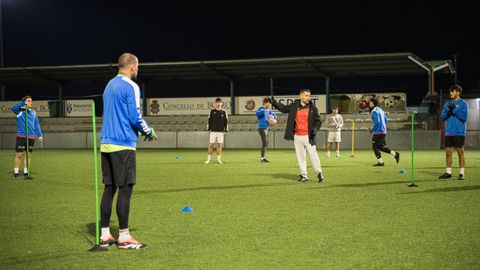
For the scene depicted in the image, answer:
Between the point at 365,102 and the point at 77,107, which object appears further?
the point at 77,107

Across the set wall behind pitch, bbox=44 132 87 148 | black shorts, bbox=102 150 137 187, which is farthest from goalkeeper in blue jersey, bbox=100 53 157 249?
wall behind pitch, bbox=44 132 87 148

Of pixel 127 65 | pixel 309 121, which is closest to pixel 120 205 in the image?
pixel 127 65

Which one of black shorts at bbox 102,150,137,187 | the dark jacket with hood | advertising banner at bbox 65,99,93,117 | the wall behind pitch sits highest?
advertising banner at bbox 65,99,93,117

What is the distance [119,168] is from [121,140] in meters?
0.30

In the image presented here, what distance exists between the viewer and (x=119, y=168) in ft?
20.0

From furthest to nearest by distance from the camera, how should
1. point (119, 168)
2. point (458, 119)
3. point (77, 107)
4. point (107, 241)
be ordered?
point (77, 107) < point (458, 119) < point (107, 241) < point (119, 168)

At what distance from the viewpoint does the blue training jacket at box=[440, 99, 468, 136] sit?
42.3 feet

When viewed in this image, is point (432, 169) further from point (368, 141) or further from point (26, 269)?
point (368, 141)

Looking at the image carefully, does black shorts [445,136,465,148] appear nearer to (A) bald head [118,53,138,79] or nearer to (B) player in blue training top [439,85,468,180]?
(B) player in blue training top [439,85,468,180]

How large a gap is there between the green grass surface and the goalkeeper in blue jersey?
13.1 inches

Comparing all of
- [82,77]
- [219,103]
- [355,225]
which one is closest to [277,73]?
[82,77]

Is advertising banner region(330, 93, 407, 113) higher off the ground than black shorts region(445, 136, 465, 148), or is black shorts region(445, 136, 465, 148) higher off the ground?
advertising banner region(330, 93, 407, 113)

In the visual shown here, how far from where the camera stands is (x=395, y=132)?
104ft

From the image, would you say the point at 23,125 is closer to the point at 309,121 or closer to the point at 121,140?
the point at 309,121
